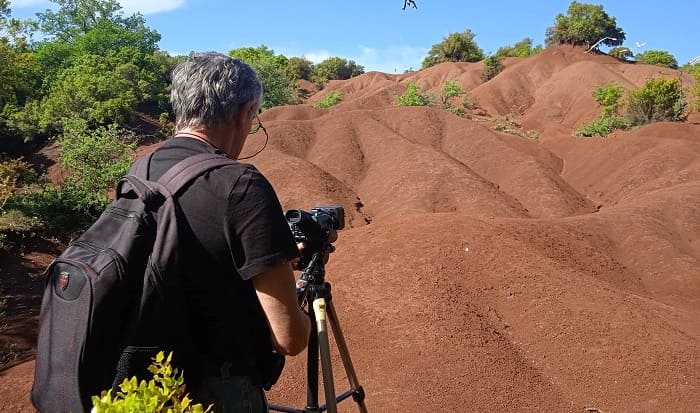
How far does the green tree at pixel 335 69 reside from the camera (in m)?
73.4

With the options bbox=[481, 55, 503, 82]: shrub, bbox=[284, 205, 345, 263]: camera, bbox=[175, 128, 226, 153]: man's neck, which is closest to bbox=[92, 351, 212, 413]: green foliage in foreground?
bbox=[175, 128, 226, 153]: man's neck

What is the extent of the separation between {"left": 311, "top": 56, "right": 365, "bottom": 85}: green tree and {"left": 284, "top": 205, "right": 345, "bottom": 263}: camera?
70688mm

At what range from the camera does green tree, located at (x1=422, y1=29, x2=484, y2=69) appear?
221ft

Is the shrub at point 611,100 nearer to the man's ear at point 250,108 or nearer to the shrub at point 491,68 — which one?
the shrub at point 491,68

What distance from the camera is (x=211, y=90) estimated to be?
1.60m

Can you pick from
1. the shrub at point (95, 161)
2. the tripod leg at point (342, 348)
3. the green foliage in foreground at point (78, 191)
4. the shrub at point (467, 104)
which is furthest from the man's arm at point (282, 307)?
the shrub at point (467, 104)

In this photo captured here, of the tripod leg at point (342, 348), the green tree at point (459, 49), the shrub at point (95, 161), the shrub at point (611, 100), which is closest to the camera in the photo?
the tripod leg at point (342, 348)

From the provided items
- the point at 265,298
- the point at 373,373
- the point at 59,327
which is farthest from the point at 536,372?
the point at 59,327

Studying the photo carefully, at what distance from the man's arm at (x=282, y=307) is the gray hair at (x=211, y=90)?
1.74ft

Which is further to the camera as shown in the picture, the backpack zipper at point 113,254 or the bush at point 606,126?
the bush at point 606,126

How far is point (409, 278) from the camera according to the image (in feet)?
23.0

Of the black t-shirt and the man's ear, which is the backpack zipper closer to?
the black t-shirt

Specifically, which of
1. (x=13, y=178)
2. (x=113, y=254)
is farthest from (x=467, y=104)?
(x=113, y=254)

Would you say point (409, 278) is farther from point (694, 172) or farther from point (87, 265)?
point (694, 172)
